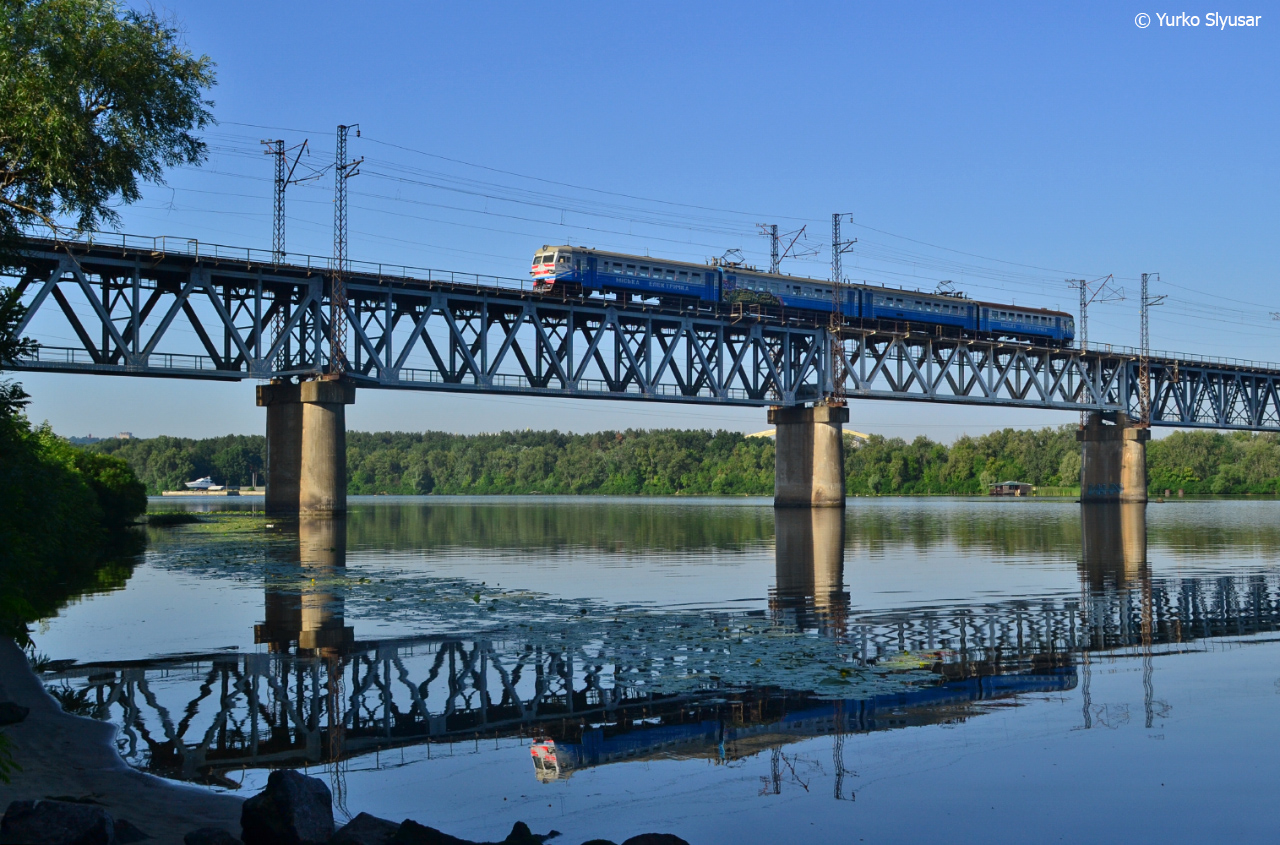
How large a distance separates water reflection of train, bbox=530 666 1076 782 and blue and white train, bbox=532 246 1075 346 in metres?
62.7

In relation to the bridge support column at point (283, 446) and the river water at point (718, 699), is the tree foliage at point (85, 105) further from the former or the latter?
the bridge support column at point (283, 446)

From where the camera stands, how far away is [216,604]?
87.7ft

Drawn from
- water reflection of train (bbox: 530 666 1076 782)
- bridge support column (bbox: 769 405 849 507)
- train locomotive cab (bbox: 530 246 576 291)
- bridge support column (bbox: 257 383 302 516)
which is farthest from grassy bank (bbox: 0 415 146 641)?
bridge support column (bbox: 769 405 849 507)

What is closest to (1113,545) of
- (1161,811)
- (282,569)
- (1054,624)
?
(1054,624)

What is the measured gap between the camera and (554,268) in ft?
251

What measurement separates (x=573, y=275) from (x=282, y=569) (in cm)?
4372

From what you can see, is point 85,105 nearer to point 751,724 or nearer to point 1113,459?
point 751,724

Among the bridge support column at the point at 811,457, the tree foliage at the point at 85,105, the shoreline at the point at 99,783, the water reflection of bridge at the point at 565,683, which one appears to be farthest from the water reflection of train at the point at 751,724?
the bridge support column at the point at 811,457

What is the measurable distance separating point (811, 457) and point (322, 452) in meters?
38.7

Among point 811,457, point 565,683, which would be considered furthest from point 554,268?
point 565,683

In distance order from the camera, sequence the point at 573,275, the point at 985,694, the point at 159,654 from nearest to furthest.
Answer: the point at 985,694
the point at 159,654
the point at 573,275

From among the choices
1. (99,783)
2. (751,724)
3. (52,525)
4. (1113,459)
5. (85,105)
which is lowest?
(751,724)

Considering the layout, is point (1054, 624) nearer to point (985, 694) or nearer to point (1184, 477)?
point (985, 694)

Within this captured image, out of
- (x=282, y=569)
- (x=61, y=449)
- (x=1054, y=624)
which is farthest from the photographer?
(x=61, y=449)
